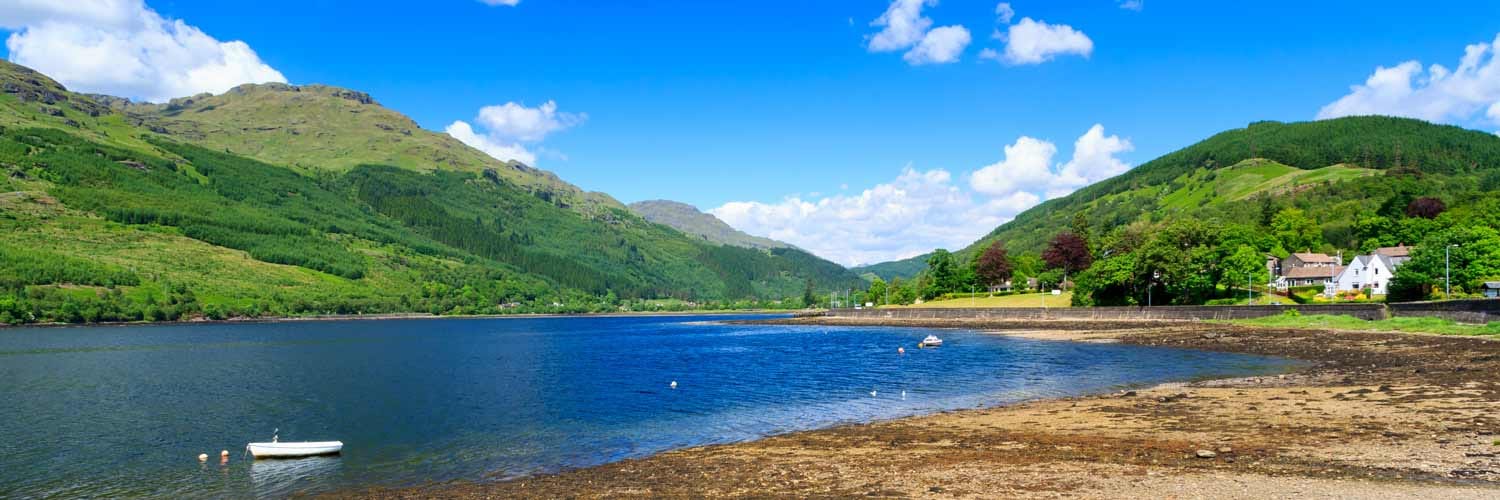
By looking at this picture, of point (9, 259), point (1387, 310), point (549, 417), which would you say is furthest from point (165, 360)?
point (9, 259)

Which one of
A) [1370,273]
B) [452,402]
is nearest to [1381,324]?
[1370,273]

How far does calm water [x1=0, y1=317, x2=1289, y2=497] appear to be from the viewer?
2823cm

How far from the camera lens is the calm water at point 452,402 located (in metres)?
28.2

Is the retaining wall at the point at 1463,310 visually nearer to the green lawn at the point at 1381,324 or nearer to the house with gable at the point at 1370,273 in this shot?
the green lawn at the point at 1381,324

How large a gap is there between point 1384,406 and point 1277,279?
12530 cm

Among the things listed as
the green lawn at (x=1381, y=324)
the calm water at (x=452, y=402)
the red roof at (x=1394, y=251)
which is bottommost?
the calm water at (x=452, y=402)

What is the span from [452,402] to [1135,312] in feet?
319

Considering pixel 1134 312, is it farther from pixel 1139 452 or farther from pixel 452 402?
pixel 1139 452

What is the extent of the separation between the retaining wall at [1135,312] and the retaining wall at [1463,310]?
3.75 m

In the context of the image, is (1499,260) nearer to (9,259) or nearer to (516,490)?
(516,490)

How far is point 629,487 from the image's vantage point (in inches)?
866

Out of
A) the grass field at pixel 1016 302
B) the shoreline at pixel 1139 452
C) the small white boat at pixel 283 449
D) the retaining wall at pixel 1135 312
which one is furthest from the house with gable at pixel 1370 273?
the small white boat at pixel 283 449

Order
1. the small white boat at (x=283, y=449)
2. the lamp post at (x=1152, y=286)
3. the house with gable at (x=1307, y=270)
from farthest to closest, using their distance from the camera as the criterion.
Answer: the house with gable at (x=1307, y=270) < the lamp post at (x=1152, y=286) < the small white boat at (x=283, y=449)

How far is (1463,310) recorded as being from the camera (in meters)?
64.9
